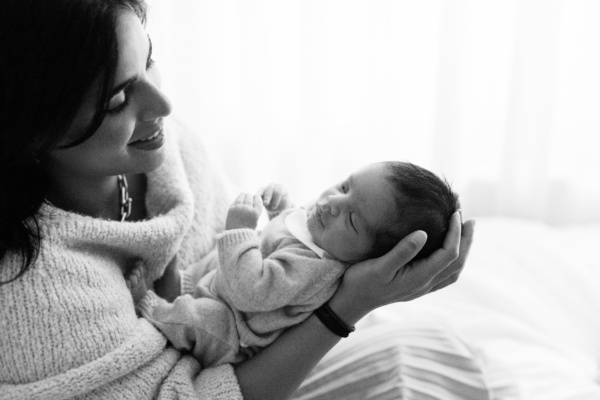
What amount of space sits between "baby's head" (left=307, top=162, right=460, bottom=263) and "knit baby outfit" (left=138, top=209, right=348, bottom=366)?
4 centimetres

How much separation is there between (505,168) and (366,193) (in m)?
1.46

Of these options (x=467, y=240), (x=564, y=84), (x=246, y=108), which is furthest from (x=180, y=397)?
(x=564, y=84)

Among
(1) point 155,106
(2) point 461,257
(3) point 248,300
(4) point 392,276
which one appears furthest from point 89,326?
(2) point 461,257

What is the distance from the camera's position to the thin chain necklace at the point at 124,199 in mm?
1298

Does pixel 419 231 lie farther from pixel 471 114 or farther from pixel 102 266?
pixel 471 114

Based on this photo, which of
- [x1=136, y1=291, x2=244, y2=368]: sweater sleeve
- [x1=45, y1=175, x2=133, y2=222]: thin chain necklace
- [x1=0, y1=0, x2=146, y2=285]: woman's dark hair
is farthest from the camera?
[x1=45, y1=175, x2=133, y2=222]: thin chain necklace

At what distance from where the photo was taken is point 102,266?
111 cm

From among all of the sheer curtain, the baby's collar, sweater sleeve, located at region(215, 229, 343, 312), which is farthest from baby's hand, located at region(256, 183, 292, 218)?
the sheer curtain

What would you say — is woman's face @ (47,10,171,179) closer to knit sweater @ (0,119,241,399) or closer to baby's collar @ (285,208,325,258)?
knit sweater @ (0,119,241,399)

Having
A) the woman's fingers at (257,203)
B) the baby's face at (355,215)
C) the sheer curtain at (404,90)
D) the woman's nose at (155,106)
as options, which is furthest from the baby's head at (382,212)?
the sheer curtain at (404,90)

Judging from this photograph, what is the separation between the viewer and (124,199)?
4.28 feet

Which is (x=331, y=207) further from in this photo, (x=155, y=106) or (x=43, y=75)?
(x=43, y=75)

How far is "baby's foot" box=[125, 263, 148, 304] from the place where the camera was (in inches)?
47.6

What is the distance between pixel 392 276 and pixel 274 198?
1.05 ft
